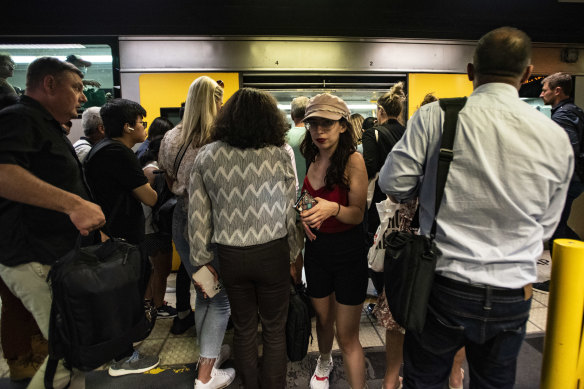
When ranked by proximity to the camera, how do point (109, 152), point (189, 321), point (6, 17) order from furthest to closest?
point (6, 17), point (189, 321), point (109, 152)

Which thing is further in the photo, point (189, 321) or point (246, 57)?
point (246, 57)

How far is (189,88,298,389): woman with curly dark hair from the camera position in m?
1.80

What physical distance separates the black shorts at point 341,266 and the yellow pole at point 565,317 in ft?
3.28

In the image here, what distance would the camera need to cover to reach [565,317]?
1.75m

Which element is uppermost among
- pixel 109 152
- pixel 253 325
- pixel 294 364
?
pixel 109 152

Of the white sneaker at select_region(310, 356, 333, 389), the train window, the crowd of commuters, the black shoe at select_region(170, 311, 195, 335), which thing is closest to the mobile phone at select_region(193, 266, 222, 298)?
the crowd of commuters

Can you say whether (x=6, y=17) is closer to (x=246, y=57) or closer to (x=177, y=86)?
(x=177, y=86)

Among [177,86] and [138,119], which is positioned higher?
[177,86]

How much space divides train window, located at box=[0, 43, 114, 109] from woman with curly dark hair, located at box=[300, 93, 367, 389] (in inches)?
152

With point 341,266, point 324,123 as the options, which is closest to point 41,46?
point 324,123

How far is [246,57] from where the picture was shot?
4.64 metres

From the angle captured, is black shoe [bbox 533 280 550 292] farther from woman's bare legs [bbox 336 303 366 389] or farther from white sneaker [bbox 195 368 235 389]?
white sneaker [bbox 195 368 235 389]

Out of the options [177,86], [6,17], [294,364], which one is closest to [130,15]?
[177,86]

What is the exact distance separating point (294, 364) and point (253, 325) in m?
0.89
